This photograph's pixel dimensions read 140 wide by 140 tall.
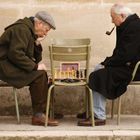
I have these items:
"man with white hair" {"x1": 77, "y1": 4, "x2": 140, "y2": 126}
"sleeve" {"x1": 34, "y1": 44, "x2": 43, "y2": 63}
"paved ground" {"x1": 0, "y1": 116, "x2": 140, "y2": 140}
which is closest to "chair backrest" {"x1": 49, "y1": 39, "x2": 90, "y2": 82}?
"man with white hair" {"x1": 77, "y1": 4, "x2": 140, "y2": 126}

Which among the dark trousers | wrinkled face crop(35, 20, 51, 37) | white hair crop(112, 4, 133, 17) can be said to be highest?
white hair crop(112, 4, 133, 17)

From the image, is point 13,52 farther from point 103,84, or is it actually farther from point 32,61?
point 103,84

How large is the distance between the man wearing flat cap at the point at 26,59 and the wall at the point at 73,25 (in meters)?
0.81

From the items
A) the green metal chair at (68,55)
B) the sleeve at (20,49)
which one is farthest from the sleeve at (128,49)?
the sleeve at (20,49)

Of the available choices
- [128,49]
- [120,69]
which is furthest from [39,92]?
[128,49]

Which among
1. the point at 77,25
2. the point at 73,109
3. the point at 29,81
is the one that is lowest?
the point at 73,109

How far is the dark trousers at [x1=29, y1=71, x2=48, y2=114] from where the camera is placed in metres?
7.49

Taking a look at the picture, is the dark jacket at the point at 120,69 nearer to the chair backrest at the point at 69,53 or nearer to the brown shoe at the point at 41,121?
the chair backrest at the point at 69,53

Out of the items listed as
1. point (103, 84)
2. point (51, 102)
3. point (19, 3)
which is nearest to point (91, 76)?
point (103, 84)

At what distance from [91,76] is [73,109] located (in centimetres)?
101

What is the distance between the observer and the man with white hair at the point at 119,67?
295 inches

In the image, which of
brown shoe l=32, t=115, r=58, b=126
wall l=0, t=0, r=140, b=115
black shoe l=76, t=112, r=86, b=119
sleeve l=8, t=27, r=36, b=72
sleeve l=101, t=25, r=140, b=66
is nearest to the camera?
sleeve l=8, t=27, r=36, b=72

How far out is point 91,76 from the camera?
7559mm

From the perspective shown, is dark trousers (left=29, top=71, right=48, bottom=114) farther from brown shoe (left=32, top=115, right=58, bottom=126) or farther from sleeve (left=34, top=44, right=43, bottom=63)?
sleeve (left=34, top=44, right=43, bottom=63)
